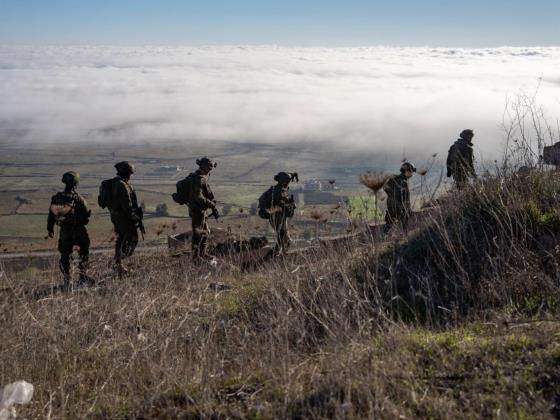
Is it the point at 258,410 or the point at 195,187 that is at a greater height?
the point at 195,187

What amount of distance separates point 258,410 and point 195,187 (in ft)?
21.2

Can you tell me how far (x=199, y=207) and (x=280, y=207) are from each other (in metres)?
1.37

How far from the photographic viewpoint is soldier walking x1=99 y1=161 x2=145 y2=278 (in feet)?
29.8

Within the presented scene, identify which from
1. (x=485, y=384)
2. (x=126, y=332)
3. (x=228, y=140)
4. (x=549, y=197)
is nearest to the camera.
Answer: (x=485, y=384)

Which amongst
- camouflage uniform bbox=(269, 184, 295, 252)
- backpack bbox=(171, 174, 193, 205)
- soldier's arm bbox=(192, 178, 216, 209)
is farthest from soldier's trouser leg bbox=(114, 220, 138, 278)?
camouflage uniform bbox=(269, 184, 295, 252)

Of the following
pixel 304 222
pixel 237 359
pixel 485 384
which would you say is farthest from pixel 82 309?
pixel 304 222

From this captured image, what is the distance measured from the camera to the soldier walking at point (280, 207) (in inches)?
388

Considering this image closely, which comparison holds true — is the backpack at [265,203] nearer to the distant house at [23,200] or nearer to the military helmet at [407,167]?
the military helmet at [407,167]

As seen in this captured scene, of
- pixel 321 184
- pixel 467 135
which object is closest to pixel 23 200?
pixel 321 184

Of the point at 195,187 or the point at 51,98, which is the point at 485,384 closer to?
the point at 195,187

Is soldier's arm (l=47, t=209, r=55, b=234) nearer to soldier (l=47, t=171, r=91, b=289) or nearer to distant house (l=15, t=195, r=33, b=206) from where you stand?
soldier (l=47, t=171, r=91, b=289)

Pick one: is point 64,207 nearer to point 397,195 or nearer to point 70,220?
point 70,220

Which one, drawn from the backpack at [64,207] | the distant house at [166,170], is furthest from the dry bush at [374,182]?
the distant house at [166,170]

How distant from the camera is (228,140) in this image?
96188 millimetres
